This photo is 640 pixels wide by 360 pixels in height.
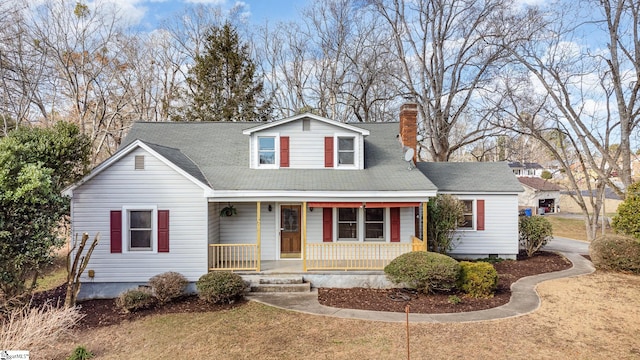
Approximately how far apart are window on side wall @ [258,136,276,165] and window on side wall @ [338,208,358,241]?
3.39 metres

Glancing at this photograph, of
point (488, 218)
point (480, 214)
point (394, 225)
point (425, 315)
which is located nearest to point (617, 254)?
point (488, 218)

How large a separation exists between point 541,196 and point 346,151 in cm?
3539

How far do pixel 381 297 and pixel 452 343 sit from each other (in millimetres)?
3112

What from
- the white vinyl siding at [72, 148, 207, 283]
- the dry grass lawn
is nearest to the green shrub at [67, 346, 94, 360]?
the dry grass lawn

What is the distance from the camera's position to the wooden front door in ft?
40.8

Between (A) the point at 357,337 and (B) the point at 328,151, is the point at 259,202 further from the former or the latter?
(A) the point at 357,337

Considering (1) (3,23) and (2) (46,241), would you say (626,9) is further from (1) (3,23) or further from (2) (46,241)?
(1) (3,23)

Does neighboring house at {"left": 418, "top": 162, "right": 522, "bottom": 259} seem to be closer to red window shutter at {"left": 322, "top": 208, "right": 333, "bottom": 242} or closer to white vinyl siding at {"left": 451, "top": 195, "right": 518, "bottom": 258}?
white vinyl siding at {"left": 451, "top": 195, "right": 518, "bottom": 258}

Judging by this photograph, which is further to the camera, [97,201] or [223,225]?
[223,225]

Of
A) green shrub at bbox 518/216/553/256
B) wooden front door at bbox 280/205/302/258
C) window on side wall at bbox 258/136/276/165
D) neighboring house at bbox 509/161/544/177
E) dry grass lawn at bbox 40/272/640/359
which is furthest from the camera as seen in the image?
neighboring house at bbox 509/161/544/177

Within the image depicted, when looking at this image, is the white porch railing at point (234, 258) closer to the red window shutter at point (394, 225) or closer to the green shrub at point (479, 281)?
the red window shutter at point (394, 225)

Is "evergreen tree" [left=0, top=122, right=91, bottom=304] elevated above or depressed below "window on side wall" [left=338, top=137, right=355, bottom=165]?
below

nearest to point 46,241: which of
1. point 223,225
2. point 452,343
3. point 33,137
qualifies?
point 33,137

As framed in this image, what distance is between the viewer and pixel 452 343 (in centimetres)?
686
